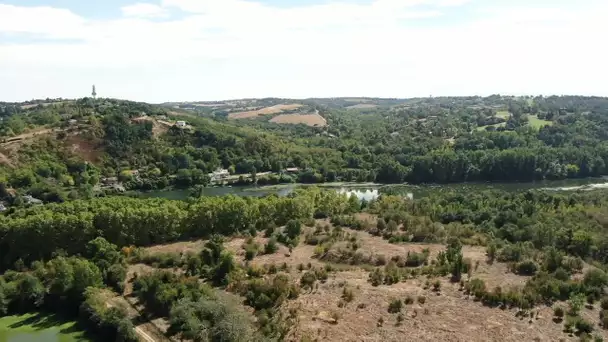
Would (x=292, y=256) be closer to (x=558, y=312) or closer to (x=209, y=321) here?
(x=209, y=321)

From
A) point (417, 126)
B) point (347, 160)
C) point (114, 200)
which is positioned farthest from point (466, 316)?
point (417, 126)

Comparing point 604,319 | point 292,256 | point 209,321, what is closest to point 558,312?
point 604,319

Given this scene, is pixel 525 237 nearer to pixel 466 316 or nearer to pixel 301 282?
pixel 466 316

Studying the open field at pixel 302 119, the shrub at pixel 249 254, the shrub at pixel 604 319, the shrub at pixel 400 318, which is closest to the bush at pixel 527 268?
the shrub at pixel 604 319

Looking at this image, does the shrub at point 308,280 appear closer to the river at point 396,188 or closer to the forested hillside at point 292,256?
the forested hillside at point 292,256

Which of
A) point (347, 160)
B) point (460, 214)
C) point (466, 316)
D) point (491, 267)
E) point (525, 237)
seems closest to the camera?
point (466, 316)

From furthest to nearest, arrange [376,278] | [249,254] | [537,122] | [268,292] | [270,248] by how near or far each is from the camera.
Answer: [537,122] → [270,248] → [249,254] → [376,278] → [268,292]
